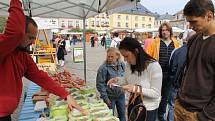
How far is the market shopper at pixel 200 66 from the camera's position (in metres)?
2.00

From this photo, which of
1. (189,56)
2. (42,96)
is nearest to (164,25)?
(42,96)

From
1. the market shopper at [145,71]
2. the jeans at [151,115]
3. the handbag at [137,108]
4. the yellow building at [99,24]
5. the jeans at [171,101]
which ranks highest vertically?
the yellow building at [99,24]

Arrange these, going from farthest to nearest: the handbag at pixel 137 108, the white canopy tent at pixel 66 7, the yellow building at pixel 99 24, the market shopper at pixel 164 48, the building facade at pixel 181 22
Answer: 1. the yellow building at pixel 99 24
2. the market shopper at pixel 164 48
3. the white canopy tent at pixel 66 7
4. the building facade at pixel 181 22
5. the handbag at pixel 137 108

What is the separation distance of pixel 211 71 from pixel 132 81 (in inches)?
45.8

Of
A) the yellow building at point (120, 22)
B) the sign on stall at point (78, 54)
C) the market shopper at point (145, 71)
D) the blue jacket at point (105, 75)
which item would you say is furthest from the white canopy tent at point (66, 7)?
the yellow building at point (120, 22)

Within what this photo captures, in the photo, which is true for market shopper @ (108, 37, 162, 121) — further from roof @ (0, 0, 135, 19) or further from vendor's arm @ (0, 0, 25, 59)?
vendor's arm @ (0, 0, 25, 59)

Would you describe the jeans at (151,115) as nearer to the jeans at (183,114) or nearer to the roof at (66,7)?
the jeans at (183,114)

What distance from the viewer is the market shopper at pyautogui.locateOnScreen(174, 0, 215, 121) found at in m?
2.00

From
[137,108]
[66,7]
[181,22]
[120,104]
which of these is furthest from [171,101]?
[181,22]

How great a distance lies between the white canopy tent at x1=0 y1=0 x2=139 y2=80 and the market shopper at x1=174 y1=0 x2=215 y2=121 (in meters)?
1.76

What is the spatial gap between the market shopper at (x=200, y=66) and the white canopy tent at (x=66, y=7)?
176 cm

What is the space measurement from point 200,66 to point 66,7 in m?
3.74

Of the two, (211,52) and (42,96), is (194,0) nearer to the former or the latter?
(211,52)

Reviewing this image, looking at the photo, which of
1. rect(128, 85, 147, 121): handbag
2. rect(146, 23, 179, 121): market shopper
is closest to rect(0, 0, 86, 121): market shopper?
rect(128, 85, 147, 121): handbag
